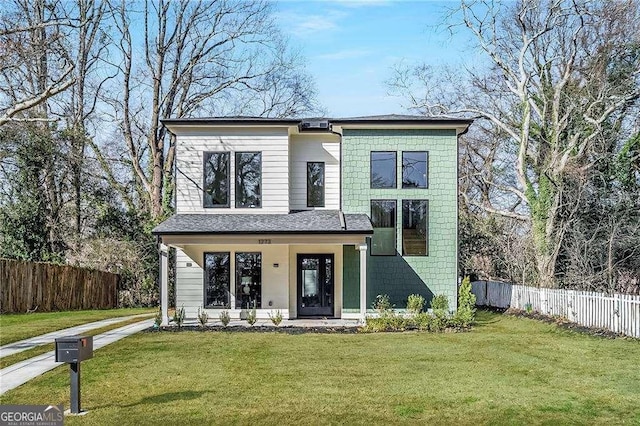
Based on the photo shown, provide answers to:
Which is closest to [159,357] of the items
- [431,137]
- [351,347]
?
[351,347]

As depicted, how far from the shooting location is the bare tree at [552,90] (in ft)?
73.5

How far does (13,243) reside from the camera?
25.0 m

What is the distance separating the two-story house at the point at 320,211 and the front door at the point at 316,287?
30mm

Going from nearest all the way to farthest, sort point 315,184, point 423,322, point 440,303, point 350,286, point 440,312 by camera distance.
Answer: point 423,322
point 440,312
point 440,303
point 350,286
point 315,184

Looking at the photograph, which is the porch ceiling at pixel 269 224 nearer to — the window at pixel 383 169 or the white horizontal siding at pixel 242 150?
the white horizontal siding at pixel 242 150

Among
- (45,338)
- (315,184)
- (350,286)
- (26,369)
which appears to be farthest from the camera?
(315,184)

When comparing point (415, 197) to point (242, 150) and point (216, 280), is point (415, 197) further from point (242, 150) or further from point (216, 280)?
point (216, 280)

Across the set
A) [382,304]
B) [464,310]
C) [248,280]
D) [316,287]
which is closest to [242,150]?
[248,280]

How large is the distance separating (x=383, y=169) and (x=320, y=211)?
2291mm

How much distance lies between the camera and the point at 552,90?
2439 cm

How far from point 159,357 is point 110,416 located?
14.0ft

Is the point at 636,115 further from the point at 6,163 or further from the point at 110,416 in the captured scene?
the point at 6,163

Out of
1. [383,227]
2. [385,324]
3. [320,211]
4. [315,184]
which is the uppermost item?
[315,184]

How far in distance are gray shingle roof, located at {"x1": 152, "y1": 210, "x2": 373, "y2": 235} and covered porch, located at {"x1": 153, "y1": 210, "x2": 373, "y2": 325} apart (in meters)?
0.03
